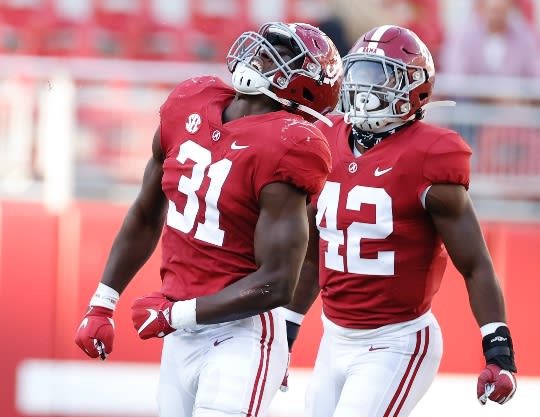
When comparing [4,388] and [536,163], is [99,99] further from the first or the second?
[536,163]

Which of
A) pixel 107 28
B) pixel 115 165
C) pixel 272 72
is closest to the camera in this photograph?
pixel 272 72

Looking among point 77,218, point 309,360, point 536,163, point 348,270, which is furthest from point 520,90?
point 348,270

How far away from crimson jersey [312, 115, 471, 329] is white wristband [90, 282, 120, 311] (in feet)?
2.20

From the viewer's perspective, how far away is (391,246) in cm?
377

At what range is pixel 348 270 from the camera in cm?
381

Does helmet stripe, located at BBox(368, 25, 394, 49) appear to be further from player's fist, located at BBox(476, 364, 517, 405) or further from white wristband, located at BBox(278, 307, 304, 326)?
player's fist, located at BBox(476, 364, 517, 405)

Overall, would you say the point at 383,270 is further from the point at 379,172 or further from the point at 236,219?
the point at 236,219

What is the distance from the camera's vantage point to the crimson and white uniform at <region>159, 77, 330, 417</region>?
330cm

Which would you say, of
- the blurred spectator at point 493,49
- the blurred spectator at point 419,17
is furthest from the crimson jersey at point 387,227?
the blurred spectator at point 419,17

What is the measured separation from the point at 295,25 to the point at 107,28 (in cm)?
427

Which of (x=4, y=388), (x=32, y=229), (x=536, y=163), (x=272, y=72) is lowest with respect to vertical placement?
(x=4, y=388)

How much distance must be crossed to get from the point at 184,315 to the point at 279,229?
34cm

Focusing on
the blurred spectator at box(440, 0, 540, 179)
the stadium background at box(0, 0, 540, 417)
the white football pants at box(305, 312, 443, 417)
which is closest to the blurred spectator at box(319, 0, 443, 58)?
the blurred spectator at box(440, 0, 540, 179)

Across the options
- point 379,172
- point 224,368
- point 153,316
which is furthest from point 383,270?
point 153,316
